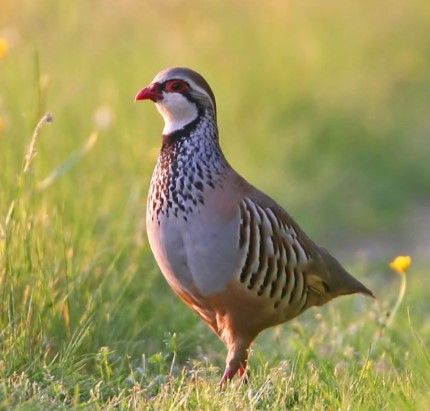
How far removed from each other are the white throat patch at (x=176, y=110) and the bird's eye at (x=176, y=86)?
0.06 feet

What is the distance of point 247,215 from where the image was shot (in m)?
4.88

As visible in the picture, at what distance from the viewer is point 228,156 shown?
32.2 ft

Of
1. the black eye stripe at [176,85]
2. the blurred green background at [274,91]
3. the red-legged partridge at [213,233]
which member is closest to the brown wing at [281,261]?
the red-legged partridge at [213,233]

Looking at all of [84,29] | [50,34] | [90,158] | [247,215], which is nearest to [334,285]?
[247,215]

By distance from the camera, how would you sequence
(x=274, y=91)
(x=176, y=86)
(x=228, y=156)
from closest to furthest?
(x=176, y=86) → (x=228, y=156) → (x=274, y=91)

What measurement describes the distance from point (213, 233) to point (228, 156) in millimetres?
5080

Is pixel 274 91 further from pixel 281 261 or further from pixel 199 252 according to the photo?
pixel 199 252

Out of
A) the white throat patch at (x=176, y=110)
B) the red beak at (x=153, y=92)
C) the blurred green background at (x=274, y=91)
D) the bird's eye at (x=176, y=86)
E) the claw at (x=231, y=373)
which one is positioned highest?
the blurred green background at (x=274, y=91)

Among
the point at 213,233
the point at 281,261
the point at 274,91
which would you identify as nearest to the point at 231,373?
the point at 281,261

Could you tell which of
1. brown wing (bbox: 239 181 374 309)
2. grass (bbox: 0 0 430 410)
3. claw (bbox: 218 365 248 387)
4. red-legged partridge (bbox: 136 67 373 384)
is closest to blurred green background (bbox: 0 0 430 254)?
grass (bbox: 0 0 430 410)

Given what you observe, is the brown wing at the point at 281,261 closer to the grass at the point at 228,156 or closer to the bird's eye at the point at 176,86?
the grass at the point at 228,156

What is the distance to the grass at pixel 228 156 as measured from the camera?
A: 4.59m

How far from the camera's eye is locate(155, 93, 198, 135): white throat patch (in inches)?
196

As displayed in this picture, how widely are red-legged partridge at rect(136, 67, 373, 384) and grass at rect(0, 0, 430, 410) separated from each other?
0.70ft
